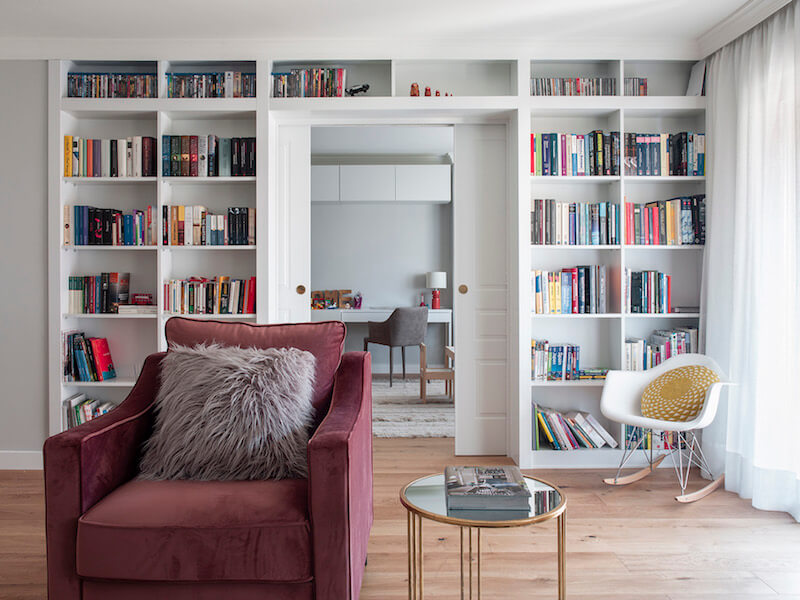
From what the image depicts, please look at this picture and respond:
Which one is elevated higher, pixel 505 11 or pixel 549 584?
pixel 505 11

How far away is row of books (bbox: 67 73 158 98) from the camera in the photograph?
11.5 feet

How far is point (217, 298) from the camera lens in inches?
141

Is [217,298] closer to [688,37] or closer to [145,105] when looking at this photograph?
[145,105]

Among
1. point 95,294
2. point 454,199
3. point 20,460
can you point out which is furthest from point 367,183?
point 20,460

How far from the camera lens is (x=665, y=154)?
11.7ft

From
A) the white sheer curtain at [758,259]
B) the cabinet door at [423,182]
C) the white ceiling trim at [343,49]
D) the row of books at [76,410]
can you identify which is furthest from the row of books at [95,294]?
the cabinet door at [423,182]

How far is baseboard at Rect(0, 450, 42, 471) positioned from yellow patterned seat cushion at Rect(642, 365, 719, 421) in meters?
3.46

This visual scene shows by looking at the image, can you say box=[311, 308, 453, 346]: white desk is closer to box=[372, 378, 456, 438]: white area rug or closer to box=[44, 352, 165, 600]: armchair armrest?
box=[372, 378, 456, 438]: white area rug

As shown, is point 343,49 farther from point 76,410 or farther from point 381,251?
point 381,251

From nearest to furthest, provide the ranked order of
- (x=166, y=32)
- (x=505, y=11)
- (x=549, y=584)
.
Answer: (x=549, y=584)
(x=505, y=11)
(x=166, y=32)

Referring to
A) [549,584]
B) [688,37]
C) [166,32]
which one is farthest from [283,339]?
[688,37]

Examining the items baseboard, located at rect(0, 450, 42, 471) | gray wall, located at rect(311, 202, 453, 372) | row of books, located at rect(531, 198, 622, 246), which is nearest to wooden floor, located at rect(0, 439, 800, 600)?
baseboard, located at rect(0, 450, 42, 471)

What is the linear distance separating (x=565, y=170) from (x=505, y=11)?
0.97 m

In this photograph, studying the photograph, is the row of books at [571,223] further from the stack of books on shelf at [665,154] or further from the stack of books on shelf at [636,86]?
the stack of books on shelf at [636,86]
